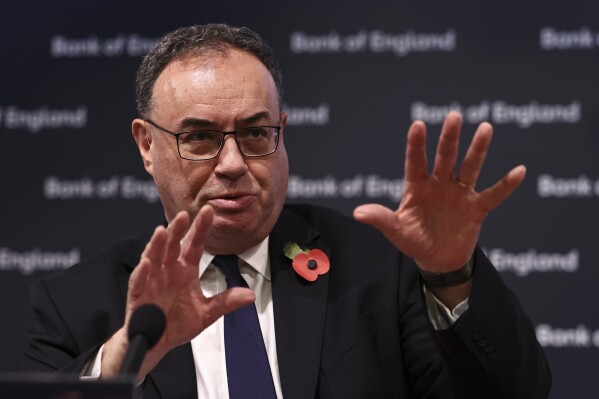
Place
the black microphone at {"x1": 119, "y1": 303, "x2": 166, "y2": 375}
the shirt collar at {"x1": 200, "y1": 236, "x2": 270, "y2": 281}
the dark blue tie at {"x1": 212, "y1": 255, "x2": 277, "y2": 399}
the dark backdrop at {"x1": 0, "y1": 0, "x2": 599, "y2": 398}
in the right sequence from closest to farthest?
1. the black microphone at {"x1": 119, "y1": 303, "x2": 166, "y2": 375}
2. the dark blue tie at {"x1": 212, "y1": 255, "x2": 277, "y2": 399}
3. the shirt collar at {"x1": 200, "y1": 236, "x2": 270, "y2": 281}
4. the dark backdrop at {"x1": 0, "y1": 0, "x2": 599, "y2": 398}

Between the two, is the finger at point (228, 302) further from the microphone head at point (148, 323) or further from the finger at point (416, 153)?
the finger at point (416, 153)

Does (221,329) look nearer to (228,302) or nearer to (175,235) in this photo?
(228,302)

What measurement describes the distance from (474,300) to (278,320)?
23.0 inches

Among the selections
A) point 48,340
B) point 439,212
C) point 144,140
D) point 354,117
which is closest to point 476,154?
point 439,212

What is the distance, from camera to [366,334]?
244 centimetres

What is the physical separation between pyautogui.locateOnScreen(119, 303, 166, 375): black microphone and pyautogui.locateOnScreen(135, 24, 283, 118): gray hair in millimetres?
1018

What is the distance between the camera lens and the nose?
2428 mm

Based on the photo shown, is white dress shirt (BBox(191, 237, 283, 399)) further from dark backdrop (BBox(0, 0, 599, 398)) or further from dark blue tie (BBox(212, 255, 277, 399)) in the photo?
dark backdrop (BBox(0, 0, 599, 398))

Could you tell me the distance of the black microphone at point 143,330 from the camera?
5.37 ft

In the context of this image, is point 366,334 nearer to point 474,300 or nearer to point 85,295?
point 474,300

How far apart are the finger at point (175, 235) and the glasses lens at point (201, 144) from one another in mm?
550

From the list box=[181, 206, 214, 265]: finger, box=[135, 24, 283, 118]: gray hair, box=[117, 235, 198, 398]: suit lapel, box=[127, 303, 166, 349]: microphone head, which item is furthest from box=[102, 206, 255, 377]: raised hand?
box=[135, 24, 283, 118]: gray hair

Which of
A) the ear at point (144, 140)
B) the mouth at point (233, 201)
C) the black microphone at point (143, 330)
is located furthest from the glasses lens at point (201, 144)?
the black microphone at point (143, 330)

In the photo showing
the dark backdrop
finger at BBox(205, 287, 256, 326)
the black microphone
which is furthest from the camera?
the dark backdrop
